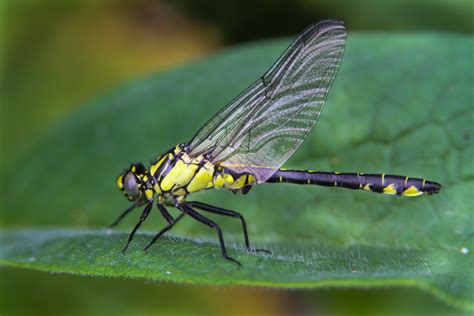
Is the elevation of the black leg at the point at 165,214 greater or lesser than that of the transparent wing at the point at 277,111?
lesser

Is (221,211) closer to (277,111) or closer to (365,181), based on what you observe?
(277,111)

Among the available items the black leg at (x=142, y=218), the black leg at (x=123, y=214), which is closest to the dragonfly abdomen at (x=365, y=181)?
the black leg at (x=142, y=218)

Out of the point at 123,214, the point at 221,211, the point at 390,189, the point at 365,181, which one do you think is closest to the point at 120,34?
the point at 123,214

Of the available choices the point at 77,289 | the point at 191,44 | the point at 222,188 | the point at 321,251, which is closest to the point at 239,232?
the point at 222,188

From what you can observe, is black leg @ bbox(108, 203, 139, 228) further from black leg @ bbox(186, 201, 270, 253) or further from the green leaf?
black leg @ bbox(186, 201, 270, 253)

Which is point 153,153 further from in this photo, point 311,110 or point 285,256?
point 285,256

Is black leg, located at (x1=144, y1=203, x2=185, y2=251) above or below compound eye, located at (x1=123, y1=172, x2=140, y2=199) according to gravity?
below

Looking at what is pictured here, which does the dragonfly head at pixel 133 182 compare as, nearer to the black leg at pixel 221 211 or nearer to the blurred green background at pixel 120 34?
the black leg at pixel 221 211

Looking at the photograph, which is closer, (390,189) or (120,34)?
(390,189)

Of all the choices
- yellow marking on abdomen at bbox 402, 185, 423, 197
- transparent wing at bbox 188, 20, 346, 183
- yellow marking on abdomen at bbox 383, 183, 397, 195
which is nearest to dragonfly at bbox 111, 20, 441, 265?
transparent wing at bbox 188, 20, 346, 183
